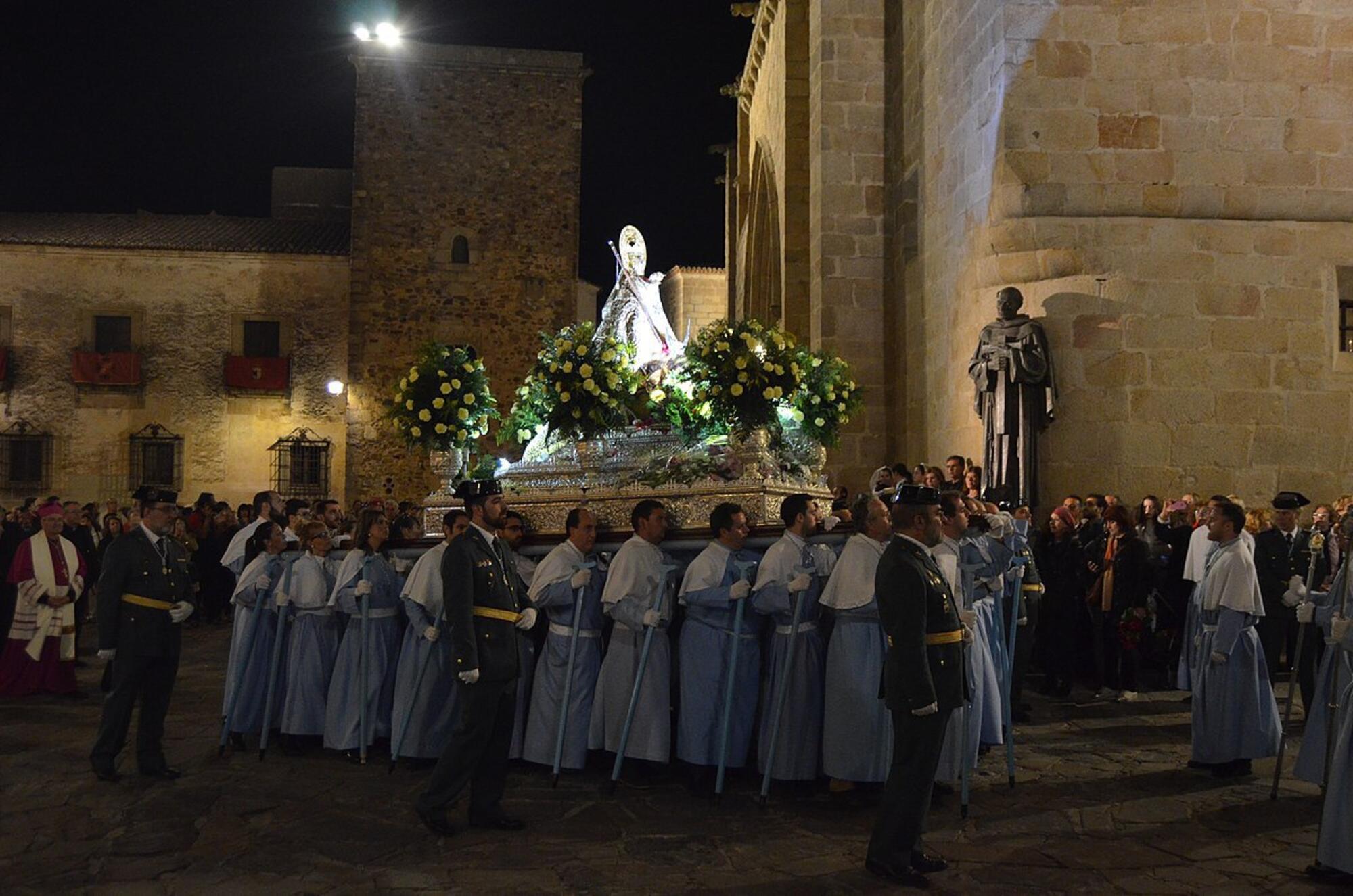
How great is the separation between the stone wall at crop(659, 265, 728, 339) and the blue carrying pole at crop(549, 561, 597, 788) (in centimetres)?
2705

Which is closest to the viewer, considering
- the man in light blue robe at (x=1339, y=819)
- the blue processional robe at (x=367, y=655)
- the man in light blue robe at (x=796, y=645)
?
the man in light blue robe at (x=1339, y=819)

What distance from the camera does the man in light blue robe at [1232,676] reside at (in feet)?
24.3

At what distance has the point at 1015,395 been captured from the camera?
1206cm

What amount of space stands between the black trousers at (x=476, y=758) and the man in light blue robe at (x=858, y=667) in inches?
70.9

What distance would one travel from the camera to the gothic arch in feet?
70.2

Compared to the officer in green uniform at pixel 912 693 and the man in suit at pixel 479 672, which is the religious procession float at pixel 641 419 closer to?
the man in suit at pixel 479 672

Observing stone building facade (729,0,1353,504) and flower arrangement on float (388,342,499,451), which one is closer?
flower arrangement on float (388,342,499,451)

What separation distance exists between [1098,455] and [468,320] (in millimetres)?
21240

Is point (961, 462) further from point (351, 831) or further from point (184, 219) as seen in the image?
point (184, 219)

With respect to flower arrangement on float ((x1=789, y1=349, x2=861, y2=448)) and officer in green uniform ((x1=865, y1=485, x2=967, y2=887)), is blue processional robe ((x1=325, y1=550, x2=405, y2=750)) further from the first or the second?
officer in green uniform ((x1=865, y1=485, x2=967, y2=887))

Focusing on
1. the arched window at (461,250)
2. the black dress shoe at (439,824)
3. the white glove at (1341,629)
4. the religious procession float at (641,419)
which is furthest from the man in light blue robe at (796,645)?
the arched window at (461,250)

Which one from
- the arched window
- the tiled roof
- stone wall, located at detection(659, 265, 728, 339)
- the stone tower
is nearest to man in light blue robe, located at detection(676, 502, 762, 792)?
the stone tower

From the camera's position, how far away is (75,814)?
21.8 feet

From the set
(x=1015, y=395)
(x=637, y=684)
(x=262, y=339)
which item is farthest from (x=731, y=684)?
(x=262, y=339)
